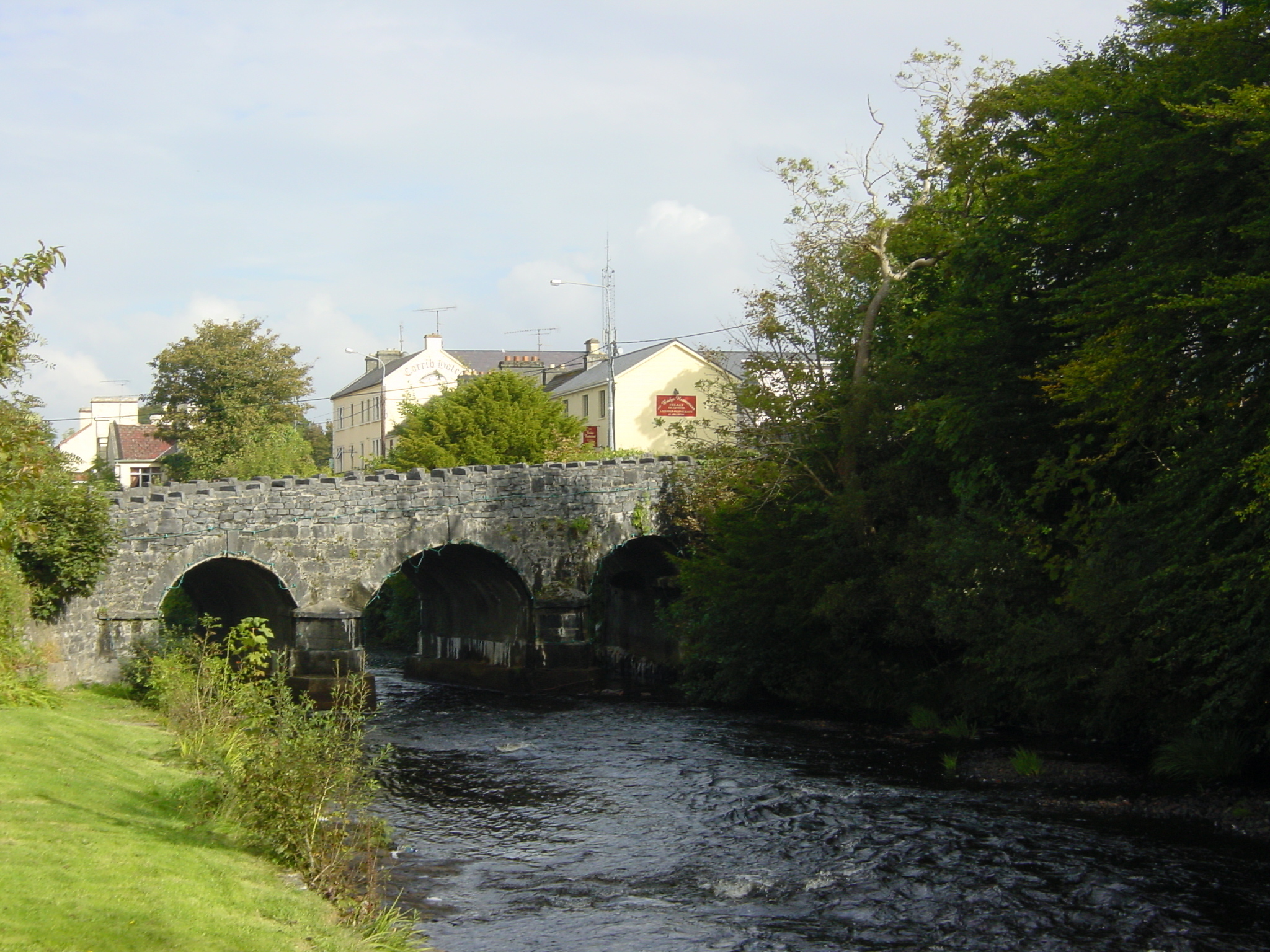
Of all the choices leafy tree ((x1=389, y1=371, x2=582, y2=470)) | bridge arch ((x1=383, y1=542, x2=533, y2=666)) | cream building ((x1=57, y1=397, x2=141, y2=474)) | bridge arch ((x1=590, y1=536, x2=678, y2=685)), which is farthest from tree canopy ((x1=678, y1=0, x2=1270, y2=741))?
cream building ((x1=57, y1=397, x2=141, y2=474))

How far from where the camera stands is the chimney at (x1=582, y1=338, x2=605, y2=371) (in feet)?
208

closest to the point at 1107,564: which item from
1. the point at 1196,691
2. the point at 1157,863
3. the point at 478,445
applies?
the point at 1196,691

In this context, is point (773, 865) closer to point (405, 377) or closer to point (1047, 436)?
point (1047, 436)

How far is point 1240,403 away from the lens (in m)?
12.9

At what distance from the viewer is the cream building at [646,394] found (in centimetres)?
5688

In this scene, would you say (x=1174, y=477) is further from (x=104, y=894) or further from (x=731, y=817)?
(x=104, y=894)

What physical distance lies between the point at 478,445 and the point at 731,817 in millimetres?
29502

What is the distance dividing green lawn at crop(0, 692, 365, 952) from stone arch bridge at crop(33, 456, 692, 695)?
978 cm

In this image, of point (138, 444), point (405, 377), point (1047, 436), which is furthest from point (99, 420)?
point (1047, 436)

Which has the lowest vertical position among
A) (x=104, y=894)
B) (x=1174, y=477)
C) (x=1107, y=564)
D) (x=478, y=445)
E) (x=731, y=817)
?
(x=731, y=817)

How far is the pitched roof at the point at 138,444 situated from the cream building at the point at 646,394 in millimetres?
34745

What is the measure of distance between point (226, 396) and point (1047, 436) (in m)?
46.2

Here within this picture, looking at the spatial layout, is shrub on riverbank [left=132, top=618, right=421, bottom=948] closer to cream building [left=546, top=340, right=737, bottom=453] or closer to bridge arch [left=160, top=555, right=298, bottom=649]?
bridge arch [left=160, top=555, right=298, bottom=649]

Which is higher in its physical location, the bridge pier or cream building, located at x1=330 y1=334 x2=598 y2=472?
cream building, located at x1=330 y1=334 x2=598 y2=472
